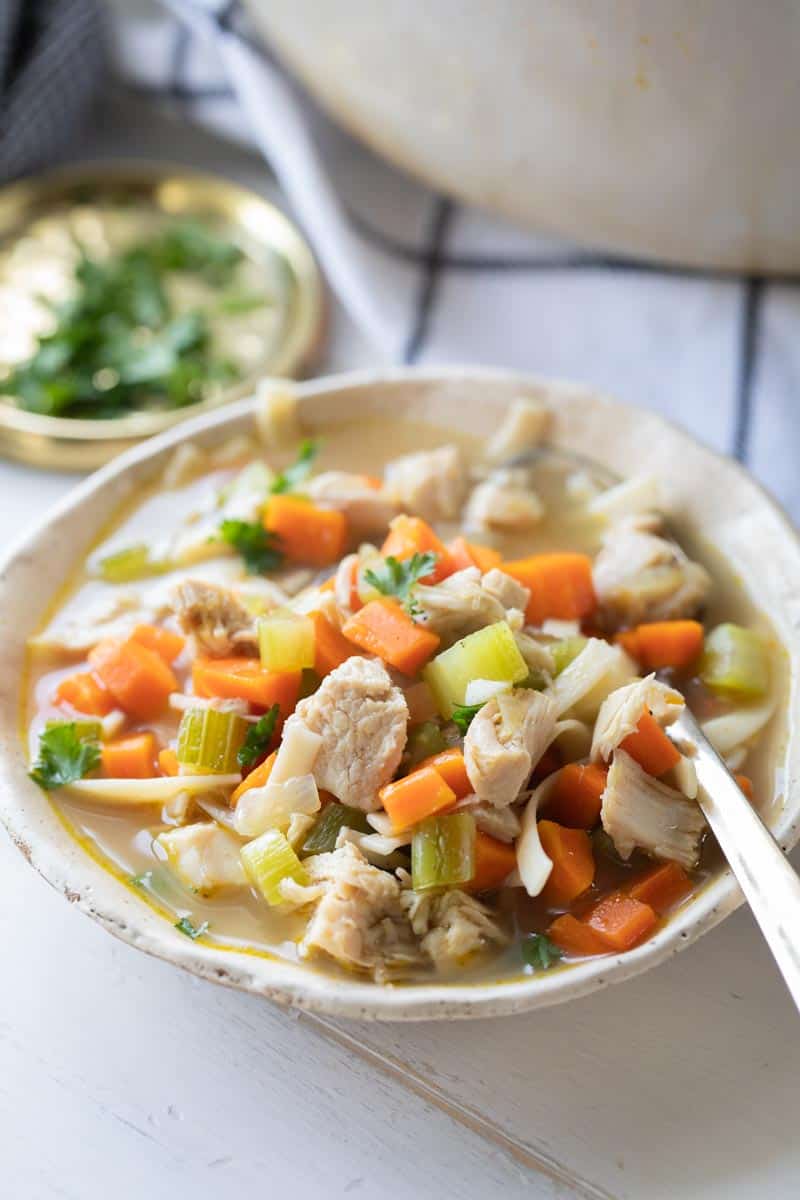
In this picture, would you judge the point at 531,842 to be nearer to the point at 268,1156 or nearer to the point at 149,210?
the point at 268,1156

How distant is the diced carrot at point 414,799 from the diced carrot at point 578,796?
0.22 metres

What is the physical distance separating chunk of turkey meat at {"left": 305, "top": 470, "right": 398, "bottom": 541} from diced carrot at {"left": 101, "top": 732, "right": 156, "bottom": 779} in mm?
641

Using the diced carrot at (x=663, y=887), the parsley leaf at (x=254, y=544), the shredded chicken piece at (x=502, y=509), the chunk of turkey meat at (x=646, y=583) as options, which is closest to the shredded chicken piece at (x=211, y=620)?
the parsley leaf at (x=254, y=544)

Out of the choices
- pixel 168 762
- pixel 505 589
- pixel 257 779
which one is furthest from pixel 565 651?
pixel 168 762

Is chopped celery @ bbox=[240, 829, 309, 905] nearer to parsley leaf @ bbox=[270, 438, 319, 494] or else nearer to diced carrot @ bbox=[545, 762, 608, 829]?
diced carrot @ bbox=[545, 762, 608, 829]

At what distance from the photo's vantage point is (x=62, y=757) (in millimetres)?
2271

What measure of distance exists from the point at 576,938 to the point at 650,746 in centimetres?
33

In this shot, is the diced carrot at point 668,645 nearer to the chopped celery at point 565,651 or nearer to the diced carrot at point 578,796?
the chopped celery at point 565,651

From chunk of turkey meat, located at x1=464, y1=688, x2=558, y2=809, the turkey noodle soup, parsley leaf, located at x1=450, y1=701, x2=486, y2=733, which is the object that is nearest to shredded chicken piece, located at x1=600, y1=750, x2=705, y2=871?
the turkey noodle soup

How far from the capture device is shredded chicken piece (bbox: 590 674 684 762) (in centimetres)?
212

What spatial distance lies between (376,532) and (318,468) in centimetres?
26

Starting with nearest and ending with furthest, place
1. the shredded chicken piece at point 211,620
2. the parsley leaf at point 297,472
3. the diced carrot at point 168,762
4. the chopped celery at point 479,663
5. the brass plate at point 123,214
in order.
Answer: the chopped celery at point 479,663 < the diced carrot at point 168,762 < the shredded chicken piece at point 211,620 < the parsley leaf at point 297,472 < the brass plate at point 123,214

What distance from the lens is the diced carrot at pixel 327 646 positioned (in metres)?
2.30

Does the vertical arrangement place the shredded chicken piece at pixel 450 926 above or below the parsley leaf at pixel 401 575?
below
